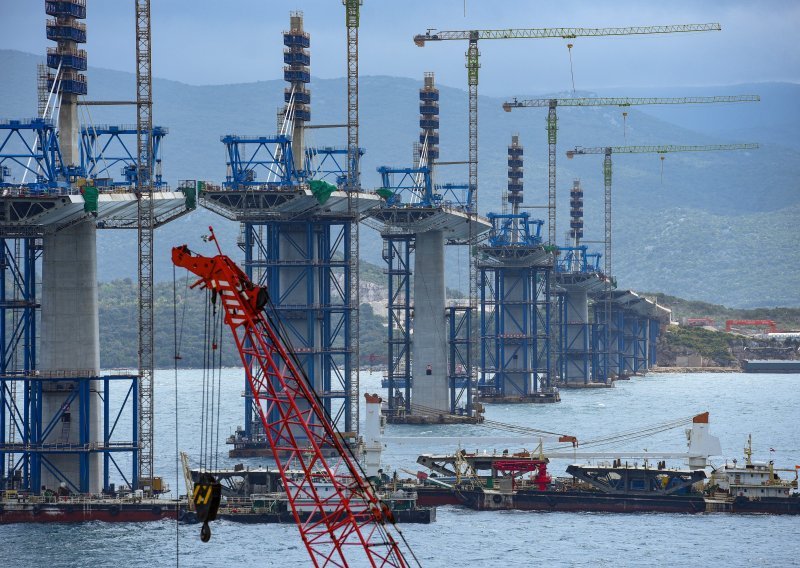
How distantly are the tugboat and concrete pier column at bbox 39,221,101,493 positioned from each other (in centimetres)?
4731

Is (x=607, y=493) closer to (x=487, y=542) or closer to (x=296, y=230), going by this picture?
(x=487, y=542)

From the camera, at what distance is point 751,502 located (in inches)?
5084

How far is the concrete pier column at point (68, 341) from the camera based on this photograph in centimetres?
11688

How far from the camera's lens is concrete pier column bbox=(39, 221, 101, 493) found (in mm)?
116875

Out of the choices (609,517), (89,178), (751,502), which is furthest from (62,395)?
(751,502)

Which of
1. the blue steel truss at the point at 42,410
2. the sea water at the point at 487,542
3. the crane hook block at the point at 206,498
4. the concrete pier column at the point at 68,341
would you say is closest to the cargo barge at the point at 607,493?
the sea water at the point at 487,542

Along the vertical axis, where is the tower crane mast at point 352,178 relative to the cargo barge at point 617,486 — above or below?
above

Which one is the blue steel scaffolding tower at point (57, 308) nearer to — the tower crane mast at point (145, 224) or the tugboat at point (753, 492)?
the tower crane mast at point (145, 224)

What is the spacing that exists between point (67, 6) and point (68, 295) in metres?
20.3

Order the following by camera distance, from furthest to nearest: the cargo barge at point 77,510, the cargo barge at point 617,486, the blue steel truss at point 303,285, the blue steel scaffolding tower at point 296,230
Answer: the blue steel truss at point 303,285
the blue steel scaffolding tower at point 296,230
the cargo barge at point 617,486
the cargo barge at point 77,510

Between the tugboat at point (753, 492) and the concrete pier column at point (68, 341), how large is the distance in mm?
47315

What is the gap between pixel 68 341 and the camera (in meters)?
117

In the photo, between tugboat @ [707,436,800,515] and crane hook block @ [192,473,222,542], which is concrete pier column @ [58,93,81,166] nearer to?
tugboat @ [707,436,800,515]

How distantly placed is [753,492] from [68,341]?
5209 centimetres
